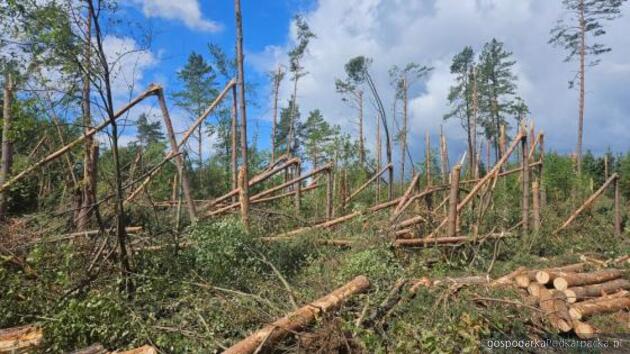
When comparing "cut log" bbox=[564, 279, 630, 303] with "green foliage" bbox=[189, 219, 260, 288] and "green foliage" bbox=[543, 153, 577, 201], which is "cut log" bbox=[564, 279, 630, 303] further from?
"green foliage" bbox=[543, 153, 577, 201]

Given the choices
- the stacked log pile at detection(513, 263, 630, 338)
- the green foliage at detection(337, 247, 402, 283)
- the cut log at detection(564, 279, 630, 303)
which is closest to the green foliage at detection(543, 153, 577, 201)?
the cut log at detection(564, 279, 630, 303)

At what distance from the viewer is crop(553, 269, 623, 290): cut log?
5.89m

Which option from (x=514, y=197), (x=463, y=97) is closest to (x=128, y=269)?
(x=514, y=197)

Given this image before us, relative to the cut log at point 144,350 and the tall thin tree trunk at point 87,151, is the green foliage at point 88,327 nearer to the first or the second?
the cut log at point 144,350

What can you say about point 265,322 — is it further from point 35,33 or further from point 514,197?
point 514,197

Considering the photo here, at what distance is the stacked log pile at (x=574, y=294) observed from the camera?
523cm

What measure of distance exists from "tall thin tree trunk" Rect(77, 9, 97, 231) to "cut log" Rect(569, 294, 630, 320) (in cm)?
543

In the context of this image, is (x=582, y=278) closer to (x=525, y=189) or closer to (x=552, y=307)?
(x=552, y=307)

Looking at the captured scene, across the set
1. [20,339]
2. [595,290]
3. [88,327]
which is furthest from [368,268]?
[20,339]

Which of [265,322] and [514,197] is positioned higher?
[514,197]

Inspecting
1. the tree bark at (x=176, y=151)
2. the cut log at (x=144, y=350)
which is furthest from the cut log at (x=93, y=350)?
the tree bark at (x=176, y=151)

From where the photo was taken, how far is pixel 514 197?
13172 millimetres

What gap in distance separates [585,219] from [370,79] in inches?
225

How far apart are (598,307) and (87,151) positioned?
6.23 m
